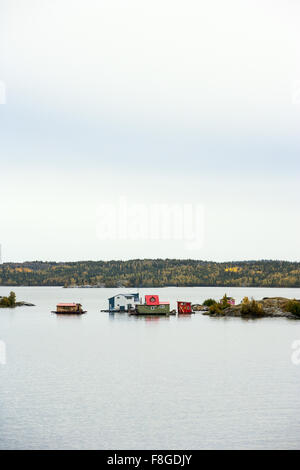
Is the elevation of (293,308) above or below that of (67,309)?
above

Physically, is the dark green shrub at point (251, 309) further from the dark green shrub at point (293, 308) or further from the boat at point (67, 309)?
the boat at point (67, 309)

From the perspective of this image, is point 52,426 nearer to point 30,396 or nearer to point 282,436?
point 30,396

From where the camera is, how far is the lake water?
31.7 meters

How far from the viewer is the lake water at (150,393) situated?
3167 centimetres

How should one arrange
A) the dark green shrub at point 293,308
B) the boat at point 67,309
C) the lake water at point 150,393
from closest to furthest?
the lake water at point 150,393 < the dark green shrub at point 293,308 < the boat at point 67,309

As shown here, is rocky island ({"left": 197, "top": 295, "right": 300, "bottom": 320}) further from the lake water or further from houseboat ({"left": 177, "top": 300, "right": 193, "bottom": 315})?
the lake water

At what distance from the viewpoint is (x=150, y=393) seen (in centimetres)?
4312

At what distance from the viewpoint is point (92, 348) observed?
239 feet

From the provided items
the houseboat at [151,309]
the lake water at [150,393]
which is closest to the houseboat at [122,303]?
the houseboat at [151,309]

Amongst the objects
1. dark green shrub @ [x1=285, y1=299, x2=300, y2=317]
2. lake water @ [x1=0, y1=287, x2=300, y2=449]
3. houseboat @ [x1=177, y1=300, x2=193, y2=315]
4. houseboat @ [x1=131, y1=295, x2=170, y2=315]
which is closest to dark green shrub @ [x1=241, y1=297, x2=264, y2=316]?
dark green shrub @ [x1=285, y1=299, x2=300, y2=317]

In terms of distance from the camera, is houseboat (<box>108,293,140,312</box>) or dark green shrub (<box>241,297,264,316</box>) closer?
dark green shrub (<box>241,297,264,316</box>)

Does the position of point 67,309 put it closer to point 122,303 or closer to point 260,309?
point 122,303

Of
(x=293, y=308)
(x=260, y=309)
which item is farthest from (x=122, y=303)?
(x=293, y=308)
